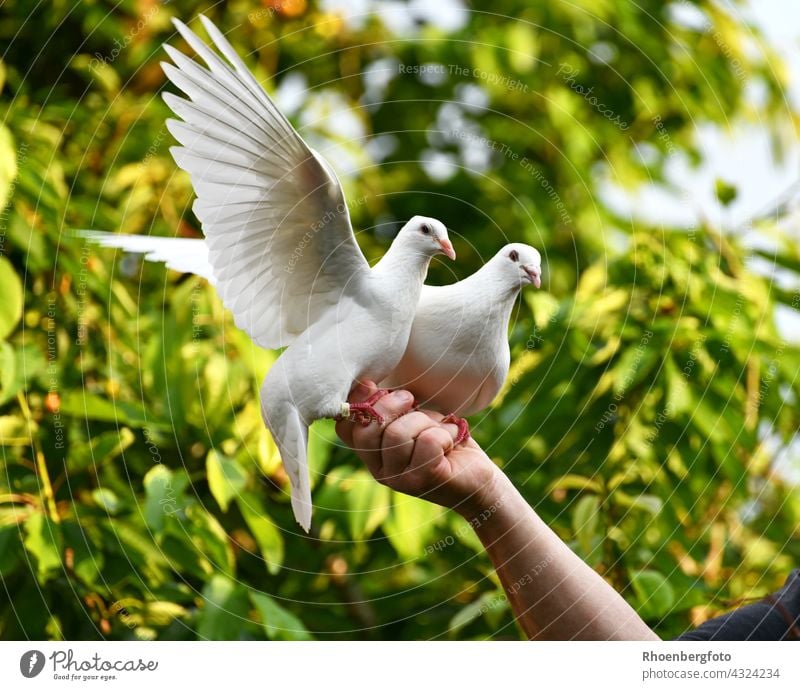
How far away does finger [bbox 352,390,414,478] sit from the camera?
2.68 ft

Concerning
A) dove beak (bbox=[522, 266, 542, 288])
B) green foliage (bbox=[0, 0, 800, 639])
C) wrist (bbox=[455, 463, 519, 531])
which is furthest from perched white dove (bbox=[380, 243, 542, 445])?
green foliage (bbox=[0, 0, 800, 639])

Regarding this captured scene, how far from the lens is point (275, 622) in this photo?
120 centimetres

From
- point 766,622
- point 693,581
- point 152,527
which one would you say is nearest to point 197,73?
point 152,527

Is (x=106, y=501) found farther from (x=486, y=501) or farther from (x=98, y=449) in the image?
(x=486, y=501)

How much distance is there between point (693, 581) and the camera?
1295mm

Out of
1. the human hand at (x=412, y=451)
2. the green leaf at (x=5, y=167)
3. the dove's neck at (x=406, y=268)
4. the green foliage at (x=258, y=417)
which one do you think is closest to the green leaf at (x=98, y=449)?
the green foliage at (x=258, y=417)

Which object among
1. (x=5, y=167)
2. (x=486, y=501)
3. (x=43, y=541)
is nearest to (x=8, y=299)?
(x=5, y=167)

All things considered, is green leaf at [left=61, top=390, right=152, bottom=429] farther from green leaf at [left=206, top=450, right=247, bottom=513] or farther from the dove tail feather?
the dove tail feather

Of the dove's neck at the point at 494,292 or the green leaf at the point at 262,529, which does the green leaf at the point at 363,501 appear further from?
the dove's neck at the point at 494,292

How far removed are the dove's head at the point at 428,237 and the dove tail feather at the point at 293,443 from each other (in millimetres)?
162

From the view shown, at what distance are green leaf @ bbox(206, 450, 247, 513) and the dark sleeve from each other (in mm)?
545

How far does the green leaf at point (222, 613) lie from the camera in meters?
1.20

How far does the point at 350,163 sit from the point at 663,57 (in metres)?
0.71

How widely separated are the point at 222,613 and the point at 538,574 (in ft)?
1.55
